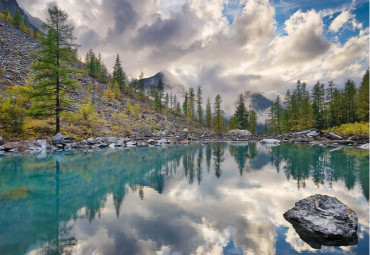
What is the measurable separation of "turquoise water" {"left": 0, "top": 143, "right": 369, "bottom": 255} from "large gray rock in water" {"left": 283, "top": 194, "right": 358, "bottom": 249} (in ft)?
0.83

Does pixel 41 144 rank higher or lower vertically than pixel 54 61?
lower

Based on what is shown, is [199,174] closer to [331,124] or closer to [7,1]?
[331,124]

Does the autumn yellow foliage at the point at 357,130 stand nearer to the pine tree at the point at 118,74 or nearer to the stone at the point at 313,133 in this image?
the stone at the point at 313,133

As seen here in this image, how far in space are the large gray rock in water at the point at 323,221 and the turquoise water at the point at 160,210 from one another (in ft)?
0.83

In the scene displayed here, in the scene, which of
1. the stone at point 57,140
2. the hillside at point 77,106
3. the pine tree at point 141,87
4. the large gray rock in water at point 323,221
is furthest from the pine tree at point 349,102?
the pine tree at point 141,87

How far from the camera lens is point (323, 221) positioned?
17.7 feet

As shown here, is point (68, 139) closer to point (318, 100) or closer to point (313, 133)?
point (313, 133)

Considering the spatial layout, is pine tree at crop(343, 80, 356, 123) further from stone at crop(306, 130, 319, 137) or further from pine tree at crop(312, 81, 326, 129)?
stone at crop(306, 130, 319, 137)

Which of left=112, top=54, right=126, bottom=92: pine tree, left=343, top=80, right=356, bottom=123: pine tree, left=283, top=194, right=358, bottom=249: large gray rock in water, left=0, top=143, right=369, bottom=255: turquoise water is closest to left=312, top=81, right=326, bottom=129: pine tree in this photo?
left=343, top=80, right=356, bottom=123: pine tree

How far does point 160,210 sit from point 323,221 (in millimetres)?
5151

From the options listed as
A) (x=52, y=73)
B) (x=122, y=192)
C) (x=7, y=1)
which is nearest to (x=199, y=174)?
(x=122, y=192)

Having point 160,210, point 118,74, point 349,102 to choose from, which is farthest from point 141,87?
point 160,210

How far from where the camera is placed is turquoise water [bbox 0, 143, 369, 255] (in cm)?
473

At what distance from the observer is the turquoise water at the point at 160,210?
15.5ft
